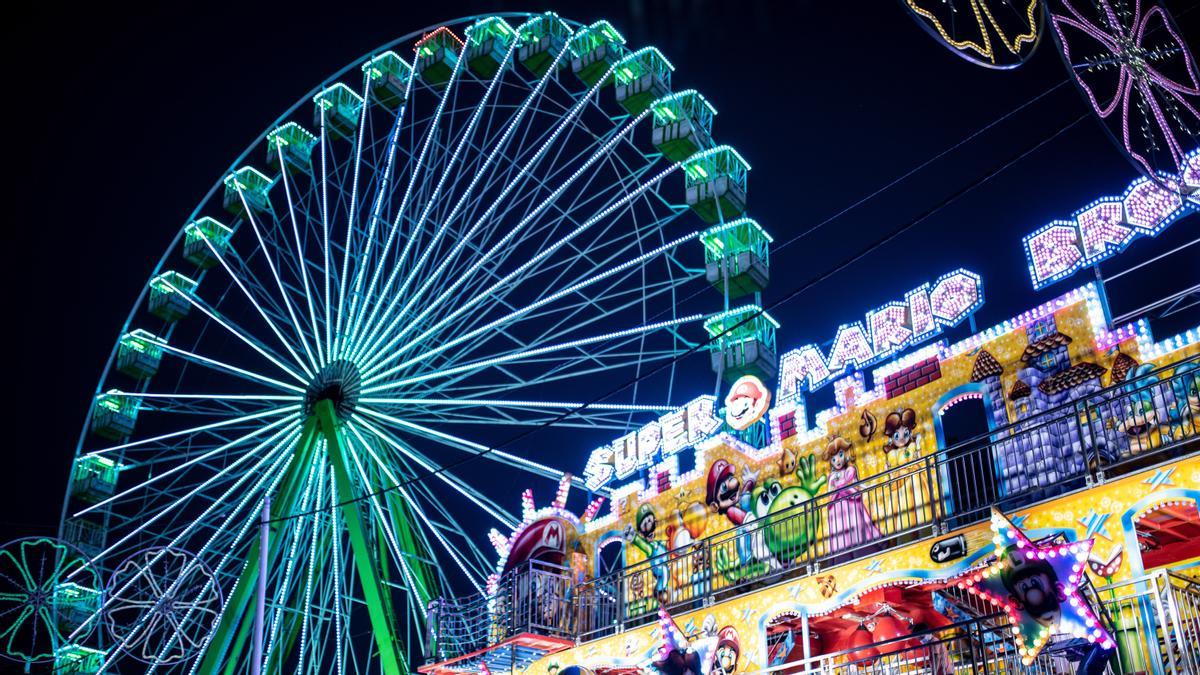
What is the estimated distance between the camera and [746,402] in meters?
20.4

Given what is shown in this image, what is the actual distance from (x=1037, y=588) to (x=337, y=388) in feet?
48.2

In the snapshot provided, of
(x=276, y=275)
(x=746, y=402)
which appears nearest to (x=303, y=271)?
(x=276, y=275)

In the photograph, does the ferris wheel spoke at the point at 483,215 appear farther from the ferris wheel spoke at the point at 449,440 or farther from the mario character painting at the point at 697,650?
the mario character painting at the point at 697,650

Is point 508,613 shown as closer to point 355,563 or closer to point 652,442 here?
point 355,563

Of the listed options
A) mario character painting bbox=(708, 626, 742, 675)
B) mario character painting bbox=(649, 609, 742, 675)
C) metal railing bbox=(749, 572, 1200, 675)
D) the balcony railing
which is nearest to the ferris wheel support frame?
the balcony railing

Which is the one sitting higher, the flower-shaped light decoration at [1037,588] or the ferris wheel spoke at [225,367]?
the ferris wheel spoke at [225,367]

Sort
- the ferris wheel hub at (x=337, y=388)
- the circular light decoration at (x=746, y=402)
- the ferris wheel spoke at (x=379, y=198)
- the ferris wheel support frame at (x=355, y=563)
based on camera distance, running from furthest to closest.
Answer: the ferris wheel spoke at (x=379, y=198), the ferris wheel hub at (x=337, y=388), the ferris wheel support frame at (x=355, y=563), the circular light decoration at (x=746, y=402)

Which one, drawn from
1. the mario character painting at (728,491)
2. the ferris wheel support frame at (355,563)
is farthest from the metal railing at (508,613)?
the mario character painting at (728,491)

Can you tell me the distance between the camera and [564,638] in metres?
20.5

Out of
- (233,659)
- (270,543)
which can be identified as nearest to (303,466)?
(270,543)

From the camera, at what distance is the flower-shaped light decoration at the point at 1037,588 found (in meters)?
12.4

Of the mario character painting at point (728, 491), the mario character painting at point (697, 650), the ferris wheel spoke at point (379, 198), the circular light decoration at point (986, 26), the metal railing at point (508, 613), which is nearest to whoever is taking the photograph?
the circular light decoration at point (986, 26)

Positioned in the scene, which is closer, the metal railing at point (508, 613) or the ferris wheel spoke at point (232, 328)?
the metal railing at point (508, 613)

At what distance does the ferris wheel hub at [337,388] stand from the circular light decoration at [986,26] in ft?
50.3
